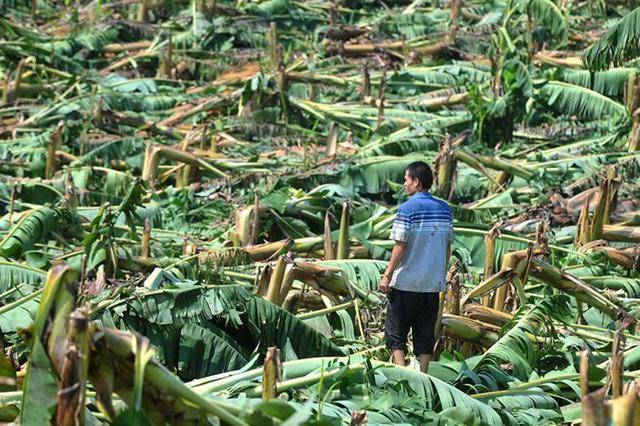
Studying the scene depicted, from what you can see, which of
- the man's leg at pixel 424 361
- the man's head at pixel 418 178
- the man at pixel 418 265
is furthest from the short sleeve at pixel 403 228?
the man's leg at pixel 424 361

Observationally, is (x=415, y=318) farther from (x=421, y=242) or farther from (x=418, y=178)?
(x=418, y=178)

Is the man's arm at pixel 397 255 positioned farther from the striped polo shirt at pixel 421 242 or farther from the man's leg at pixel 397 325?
the man's leg at pixel 397 325

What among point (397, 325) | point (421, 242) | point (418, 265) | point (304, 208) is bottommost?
point (304, 208)

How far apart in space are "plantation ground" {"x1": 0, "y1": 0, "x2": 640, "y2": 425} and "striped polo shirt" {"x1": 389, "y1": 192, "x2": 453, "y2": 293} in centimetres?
44

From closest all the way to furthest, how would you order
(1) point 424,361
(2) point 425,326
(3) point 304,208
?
(1) point 424,361 → (2) point 425,326 → (3) point 304,208

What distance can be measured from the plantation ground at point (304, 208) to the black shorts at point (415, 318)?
184mm

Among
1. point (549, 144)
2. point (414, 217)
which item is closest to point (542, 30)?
point (549, 144)

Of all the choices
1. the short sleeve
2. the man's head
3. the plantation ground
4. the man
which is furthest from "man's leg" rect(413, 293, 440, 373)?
the man's head

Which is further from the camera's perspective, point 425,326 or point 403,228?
point 425,326

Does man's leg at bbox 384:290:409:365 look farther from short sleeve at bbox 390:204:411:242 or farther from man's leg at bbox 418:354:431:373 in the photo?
short sleeve at bbox 390:204:411:242

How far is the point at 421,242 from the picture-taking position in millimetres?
6730

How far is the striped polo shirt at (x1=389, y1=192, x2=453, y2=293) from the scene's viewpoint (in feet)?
22.0

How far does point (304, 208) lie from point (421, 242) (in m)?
3.88

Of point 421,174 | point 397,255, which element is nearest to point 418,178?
point 421,174
